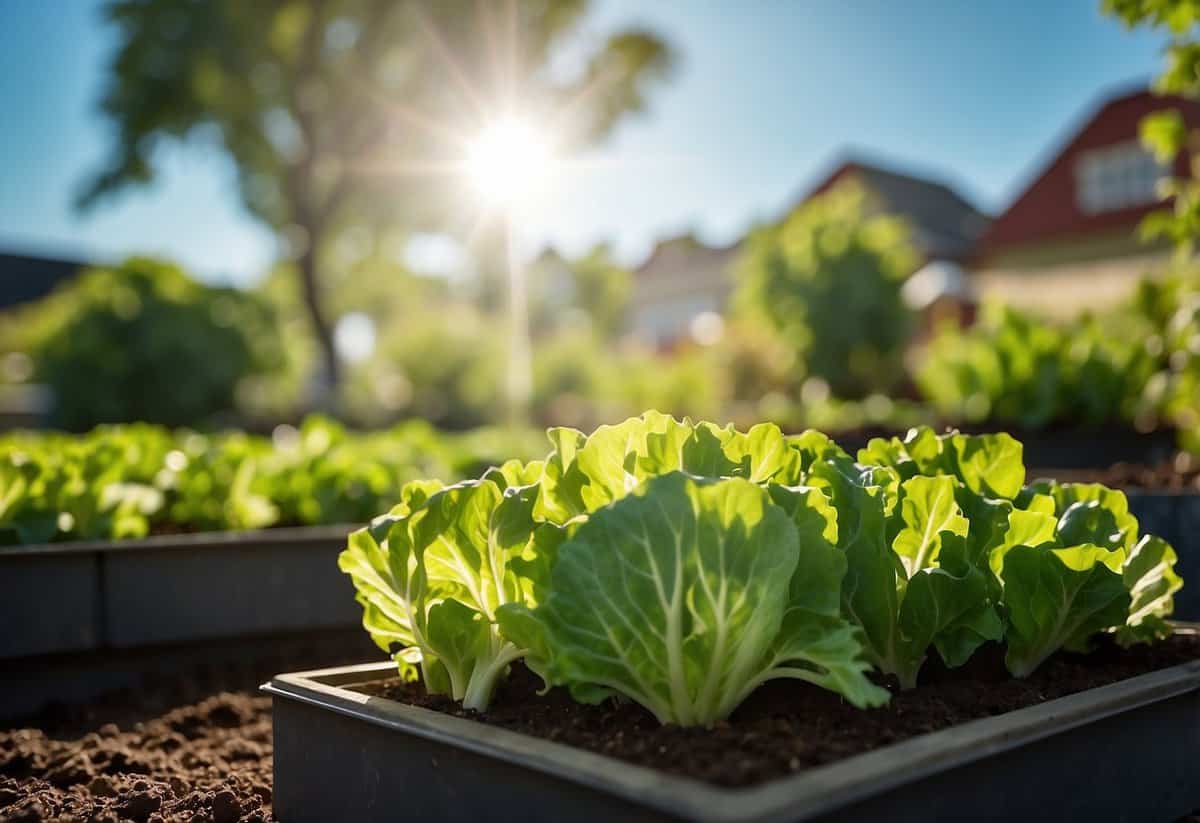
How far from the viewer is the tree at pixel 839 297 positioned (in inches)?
502

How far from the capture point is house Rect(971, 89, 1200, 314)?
26.4 meters

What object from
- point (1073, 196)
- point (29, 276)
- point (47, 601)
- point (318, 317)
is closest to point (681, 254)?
point (1073, 196)

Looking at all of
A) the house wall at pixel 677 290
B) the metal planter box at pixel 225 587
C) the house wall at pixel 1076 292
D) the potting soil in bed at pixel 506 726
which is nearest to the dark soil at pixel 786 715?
the potting soil in bed at pixel 506 726

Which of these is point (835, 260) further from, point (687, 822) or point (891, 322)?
point (687, 822)

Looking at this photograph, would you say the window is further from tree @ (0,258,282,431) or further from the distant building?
tree @ (0,258,282,431)

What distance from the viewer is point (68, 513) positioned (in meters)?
3.86

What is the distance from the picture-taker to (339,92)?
25844mm

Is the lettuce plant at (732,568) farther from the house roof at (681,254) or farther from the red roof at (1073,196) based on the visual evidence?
the house roof at (681,254)

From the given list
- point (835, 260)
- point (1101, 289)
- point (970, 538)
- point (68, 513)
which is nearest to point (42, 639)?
point (68, 513)

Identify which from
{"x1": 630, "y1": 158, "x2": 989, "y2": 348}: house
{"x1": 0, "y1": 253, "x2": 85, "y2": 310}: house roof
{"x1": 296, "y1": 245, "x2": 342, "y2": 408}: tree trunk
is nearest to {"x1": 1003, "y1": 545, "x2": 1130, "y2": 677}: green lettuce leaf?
{"x1": 296, "y1": 245, "x2": 342, "y2": 408}: tree trunk

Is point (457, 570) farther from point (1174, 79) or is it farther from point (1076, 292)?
point (1076, 292)

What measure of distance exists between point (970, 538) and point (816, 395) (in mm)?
10655

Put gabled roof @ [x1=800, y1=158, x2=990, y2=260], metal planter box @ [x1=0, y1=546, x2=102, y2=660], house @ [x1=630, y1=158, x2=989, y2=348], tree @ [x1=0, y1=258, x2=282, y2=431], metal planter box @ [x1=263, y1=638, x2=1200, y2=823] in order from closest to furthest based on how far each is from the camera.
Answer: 1. metal planter box @ [x1=263, y1=638, x2=1200, y2=823]
2. metal planter box @ [x1=0, y1=546, x2=102, y2=660]
3. tree @ [x1=0, y1=258, x2=282, y2=431]
4. gabled roof @ [x1=800, y1=158, x2=990, y2=260]
5. house @ [x1=630, y1=158, x2=989, y2=348]

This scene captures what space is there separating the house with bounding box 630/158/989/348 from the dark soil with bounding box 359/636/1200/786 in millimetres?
25223
